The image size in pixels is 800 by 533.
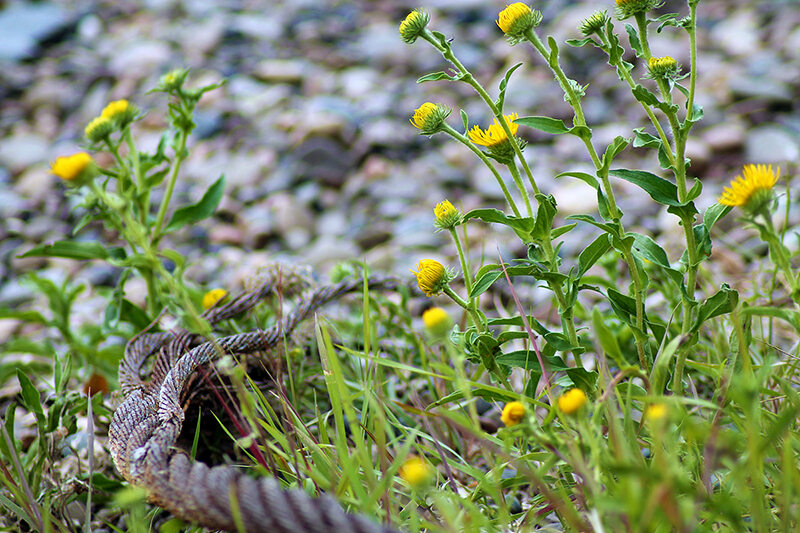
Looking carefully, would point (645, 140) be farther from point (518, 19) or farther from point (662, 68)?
point (518, 19)

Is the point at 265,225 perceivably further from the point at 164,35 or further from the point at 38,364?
the point at 164,35

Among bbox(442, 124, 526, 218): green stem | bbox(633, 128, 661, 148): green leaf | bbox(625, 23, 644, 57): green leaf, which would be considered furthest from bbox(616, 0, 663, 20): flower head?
bbox(442, 124, 526, 218): green stem

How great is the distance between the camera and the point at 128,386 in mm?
1070

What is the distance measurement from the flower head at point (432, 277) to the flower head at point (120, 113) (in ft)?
2.19

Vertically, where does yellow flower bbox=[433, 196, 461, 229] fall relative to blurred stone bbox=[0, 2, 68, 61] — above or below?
above

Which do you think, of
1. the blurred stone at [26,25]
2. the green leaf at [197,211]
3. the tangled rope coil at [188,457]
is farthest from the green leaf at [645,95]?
the blurred stone at [26,25]

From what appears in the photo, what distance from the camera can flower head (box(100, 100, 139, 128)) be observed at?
1185mm

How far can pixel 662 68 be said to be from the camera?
864 mm

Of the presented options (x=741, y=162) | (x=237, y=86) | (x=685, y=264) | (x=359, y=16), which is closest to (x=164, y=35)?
(x=237, y=86)

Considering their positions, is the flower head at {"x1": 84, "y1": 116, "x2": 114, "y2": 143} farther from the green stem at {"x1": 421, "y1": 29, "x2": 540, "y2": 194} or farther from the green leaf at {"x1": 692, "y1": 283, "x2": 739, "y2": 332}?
the green leaf at {"x1": 692, "y1": 283, "x2": 739, "y2": 332}

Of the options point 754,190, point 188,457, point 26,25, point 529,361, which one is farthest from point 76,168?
point 26,25

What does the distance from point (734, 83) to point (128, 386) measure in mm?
2725

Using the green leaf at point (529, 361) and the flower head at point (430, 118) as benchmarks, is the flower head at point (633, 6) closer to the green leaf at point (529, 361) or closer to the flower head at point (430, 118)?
the flower head at point (430, 118)

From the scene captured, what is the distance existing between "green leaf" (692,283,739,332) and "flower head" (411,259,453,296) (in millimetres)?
328
